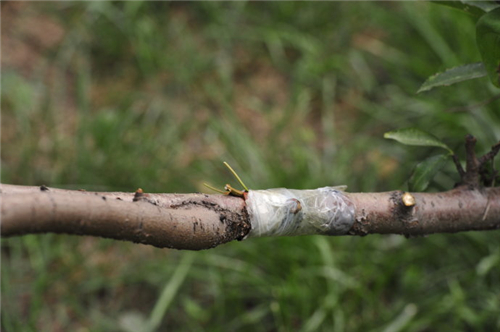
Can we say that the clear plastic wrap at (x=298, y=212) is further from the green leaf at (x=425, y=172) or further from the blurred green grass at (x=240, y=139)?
the blurred green grass at (x=240, y=139)

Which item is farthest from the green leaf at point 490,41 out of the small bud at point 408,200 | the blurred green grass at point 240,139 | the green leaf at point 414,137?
the blurred green grass at point 240,139

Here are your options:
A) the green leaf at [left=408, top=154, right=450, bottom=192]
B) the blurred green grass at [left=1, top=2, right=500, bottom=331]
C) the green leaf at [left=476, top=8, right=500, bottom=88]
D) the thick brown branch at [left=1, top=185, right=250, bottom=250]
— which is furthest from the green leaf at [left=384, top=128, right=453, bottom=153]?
the blurred green grass at [left=1, top=2, right=500, bottom=331]

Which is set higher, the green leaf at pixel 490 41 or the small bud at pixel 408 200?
the green leaf at pixel 490 41

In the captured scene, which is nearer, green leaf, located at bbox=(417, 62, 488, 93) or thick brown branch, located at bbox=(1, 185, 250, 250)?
thick brown branch, located at bbox=(1, 185, 250, 250)

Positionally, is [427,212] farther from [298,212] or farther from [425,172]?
[298,212]

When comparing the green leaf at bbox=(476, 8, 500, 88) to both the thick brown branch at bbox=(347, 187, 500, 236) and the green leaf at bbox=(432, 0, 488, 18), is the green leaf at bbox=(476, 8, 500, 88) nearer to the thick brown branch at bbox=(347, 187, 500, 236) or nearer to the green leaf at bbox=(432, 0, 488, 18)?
the green leaf at bbox=(432, 0, 488, 18)

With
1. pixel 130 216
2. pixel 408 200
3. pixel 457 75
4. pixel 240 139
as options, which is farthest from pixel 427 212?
pixel 240 139
